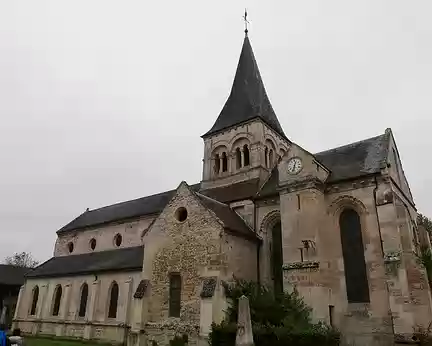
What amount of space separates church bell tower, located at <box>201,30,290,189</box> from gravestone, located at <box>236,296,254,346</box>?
1379cm

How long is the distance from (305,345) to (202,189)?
55.1 feet

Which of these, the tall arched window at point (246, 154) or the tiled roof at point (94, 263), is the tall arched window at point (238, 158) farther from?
the tiled roof at point (94, 263)

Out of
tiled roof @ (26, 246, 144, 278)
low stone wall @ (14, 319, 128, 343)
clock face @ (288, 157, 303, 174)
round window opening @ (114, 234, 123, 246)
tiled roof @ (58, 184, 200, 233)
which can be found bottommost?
low stone wall @ (14, 319, 128, 343)

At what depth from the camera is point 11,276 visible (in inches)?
1720

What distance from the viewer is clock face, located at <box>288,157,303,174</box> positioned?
65.1 ft

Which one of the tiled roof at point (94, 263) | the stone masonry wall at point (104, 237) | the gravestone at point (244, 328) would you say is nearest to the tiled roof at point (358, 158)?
the gravestone at point (244, 328)

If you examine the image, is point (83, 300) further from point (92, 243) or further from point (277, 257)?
point (277, 257)

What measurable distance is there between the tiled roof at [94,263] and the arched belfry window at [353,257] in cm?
1315

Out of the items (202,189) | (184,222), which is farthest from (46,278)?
(184,222)

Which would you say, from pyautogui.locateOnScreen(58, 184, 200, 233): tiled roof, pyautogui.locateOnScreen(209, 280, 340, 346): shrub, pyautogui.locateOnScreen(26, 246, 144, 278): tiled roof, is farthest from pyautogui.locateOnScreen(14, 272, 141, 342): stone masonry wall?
pyautogui.locateOnScreen(209, 280, 340, 346): shrub

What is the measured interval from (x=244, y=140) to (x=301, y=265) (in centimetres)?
1339

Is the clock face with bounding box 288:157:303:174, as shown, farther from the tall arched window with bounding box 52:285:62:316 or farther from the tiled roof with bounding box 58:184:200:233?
the tall arched window with bounding box 52:285:62:316

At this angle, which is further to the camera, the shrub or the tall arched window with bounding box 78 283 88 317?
the tall arched window with bounding box 78 283 88 317

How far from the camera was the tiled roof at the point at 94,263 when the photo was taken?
2569cm
